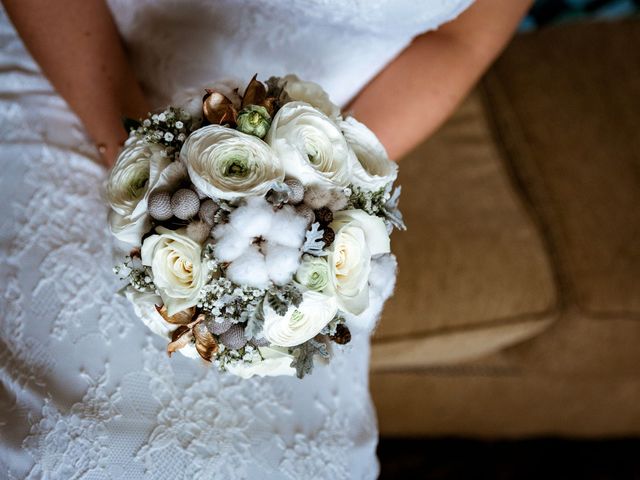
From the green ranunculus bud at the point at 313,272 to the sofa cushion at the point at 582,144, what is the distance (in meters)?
1.01

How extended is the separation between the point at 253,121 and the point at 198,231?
130 millimetres

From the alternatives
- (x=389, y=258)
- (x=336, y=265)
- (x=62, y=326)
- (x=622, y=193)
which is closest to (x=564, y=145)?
(x=622, y=193)

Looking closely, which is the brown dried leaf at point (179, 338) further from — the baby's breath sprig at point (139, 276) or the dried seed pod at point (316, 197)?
the dried seed pod at point (316, 197)

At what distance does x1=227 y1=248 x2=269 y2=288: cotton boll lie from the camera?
589 millimetres

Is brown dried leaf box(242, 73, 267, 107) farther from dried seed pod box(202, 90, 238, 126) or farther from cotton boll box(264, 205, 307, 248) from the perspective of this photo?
cotton boll box(264, 205, 307, 248)

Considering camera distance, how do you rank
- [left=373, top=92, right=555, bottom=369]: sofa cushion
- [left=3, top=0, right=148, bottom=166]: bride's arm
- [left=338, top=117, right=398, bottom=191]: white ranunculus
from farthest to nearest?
1. [left=373, top=92, right=555, bottom=369]: sofa cushion
2. [left=3, top=0, right=148, bottom=166]: bride's arm
3. [left=338, top=117, right=398, bottom=191]: white ranunculus

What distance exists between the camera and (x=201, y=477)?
767 mm

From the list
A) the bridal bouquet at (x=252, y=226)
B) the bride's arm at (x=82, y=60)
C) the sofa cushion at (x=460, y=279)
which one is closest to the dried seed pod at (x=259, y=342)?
the bridal bouquet at (x=252, y=226)

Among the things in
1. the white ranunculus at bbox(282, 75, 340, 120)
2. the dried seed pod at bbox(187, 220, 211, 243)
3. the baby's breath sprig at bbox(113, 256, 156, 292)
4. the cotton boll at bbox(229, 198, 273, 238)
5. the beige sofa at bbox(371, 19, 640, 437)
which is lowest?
the beige sofa at bbox(371, 19, 640, 437)

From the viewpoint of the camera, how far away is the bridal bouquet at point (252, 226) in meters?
0.60

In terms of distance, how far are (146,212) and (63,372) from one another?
11.6 inches

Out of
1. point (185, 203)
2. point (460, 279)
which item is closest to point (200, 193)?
point (185, 203)

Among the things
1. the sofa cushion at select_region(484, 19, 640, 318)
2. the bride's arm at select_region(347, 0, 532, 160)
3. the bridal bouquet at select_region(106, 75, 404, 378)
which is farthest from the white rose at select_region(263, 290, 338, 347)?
the sofa cushion at select_region(484, 19, 640, 318)

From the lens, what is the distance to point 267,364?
69 centimetres
